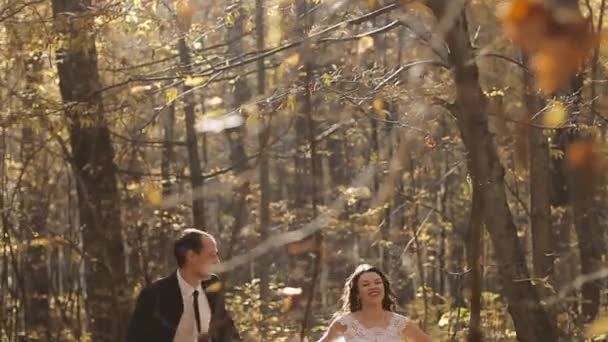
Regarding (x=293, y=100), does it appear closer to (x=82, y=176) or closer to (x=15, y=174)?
(x=82, y=176)

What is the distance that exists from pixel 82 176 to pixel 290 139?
41.6ft

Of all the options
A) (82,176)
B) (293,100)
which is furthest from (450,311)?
(293,100)

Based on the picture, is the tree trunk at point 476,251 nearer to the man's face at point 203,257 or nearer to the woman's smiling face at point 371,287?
the man's face at point 203,257

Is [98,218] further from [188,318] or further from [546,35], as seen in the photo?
[546,35]

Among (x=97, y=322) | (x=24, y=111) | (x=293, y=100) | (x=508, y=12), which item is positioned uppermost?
(x=24, y=111)

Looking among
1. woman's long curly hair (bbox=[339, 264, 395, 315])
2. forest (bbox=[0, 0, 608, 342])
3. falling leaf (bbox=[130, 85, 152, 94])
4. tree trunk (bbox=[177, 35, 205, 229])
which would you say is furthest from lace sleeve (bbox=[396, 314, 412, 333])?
falling leaf (bbox=[130, 85, 152, 94])

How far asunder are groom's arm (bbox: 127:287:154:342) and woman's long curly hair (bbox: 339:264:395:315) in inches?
67.8

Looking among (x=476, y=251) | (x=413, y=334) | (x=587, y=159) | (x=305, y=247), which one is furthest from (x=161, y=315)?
(x=587, y=159)

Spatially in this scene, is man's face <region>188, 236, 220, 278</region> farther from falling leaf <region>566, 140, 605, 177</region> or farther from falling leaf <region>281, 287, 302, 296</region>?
falling leaf <region>566, 140, 605, 177</region>

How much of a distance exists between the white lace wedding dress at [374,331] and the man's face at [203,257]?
164 centimetres

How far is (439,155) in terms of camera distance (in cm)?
2500

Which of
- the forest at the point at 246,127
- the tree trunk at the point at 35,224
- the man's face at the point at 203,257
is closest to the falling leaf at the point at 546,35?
the forest at the point at 246,127

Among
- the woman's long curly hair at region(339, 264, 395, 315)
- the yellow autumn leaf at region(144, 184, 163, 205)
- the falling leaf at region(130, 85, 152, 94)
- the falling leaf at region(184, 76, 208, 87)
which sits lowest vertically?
the woman's long curly hair at region(339, 264, 395, 315)

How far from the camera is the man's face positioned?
5863 millimetres
